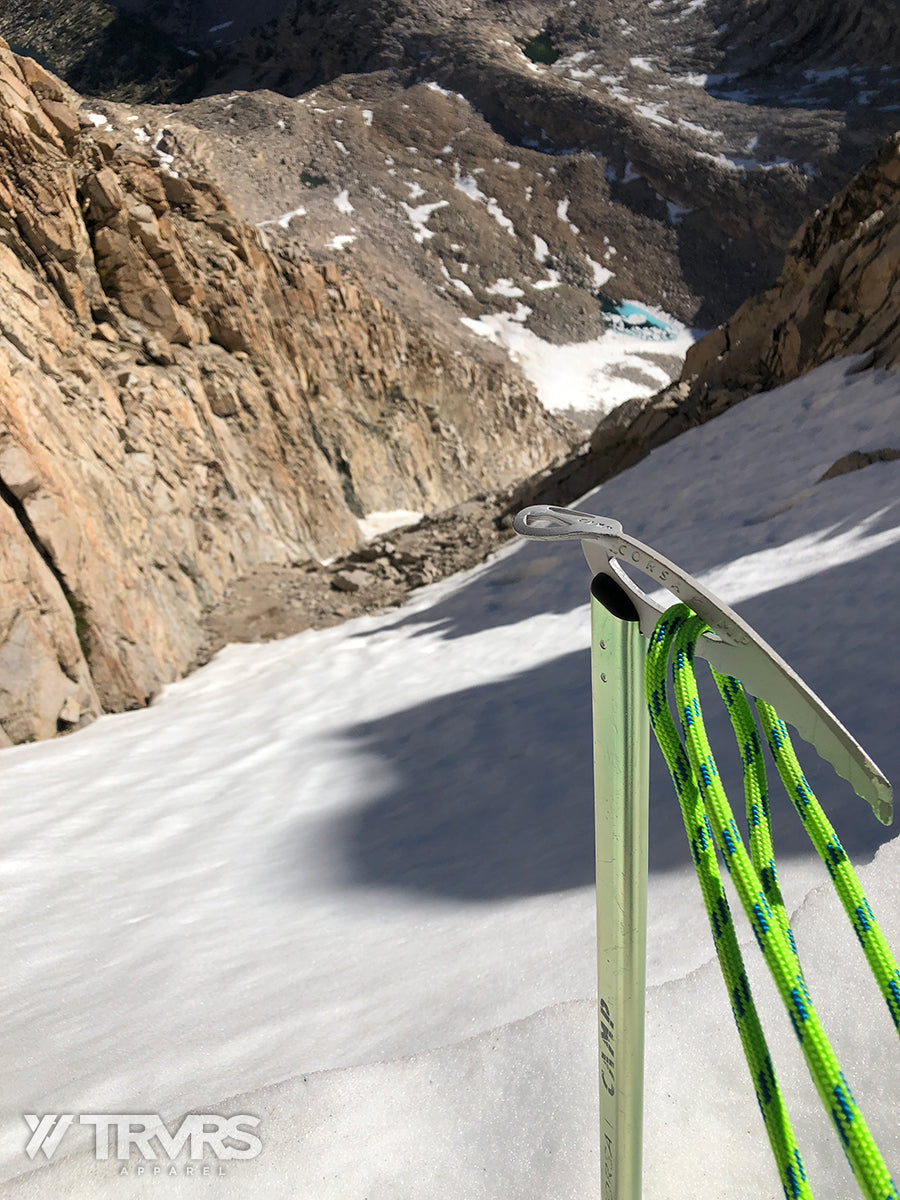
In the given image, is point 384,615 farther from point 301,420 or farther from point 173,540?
point 301,420

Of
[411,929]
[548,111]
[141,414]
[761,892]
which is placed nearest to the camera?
[761,892]

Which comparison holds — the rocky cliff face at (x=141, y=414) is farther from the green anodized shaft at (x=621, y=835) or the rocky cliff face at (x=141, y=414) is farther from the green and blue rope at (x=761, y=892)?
the green and blue rope at (x=761, y=892)

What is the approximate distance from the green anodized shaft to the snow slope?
0.46m

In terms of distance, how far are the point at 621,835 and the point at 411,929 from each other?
4.97 feet

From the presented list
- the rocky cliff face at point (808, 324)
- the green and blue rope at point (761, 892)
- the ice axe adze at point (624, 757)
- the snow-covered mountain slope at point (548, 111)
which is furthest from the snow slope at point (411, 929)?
the snow-covered mountain slope at point (548, 111)

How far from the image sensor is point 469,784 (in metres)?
3.68

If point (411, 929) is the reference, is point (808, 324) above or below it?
above

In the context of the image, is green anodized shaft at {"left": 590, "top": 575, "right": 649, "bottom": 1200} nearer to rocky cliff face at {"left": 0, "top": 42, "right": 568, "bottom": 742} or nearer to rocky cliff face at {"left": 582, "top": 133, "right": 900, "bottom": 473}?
rocky cliff face at {"left": 0, "top": 42, "right": 568, "bottom": 742}

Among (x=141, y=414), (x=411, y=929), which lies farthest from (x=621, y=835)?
(x=141, y=414)

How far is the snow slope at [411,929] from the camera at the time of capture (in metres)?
1.39

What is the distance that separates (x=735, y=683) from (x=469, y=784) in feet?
9.15

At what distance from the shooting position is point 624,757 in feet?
3.14

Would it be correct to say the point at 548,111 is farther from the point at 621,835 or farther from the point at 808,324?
the point at 621,835

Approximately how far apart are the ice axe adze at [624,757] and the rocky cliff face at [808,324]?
824cm
